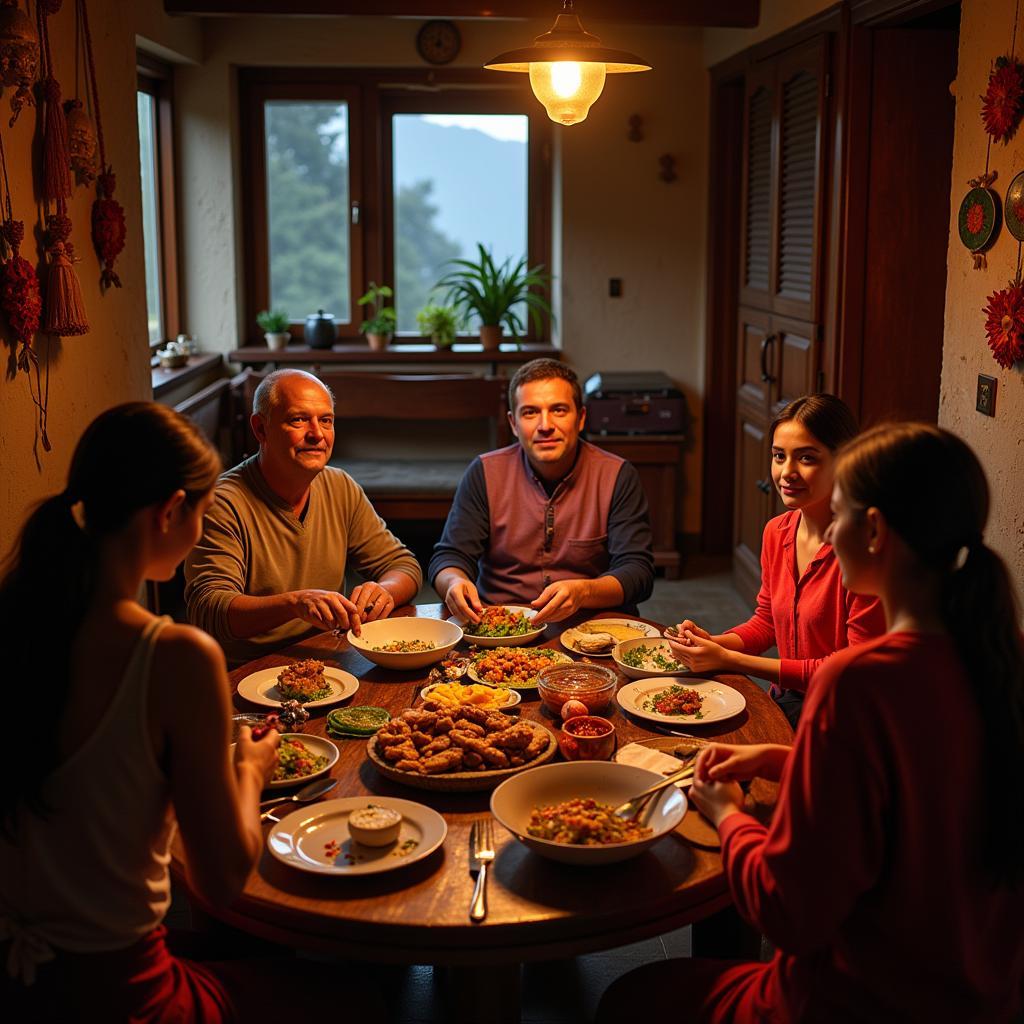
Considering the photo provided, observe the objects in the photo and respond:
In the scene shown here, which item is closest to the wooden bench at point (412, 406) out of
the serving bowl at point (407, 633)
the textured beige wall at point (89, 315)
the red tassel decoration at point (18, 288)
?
the textured beige wall at point (89, 315)

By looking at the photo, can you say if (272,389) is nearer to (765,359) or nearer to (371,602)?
(371,602)

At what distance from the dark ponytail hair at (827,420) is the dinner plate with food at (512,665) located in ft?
2.16

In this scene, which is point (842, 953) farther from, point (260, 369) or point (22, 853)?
point (260, 369)

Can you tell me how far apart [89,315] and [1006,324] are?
244 cm

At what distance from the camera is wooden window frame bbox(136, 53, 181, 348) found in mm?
5758

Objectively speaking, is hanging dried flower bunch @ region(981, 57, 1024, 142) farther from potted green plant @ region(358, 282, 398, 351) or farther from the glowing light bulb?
potted green plant @ region(358, 282, 398, 351)

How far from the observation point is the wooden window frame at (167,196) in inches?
227

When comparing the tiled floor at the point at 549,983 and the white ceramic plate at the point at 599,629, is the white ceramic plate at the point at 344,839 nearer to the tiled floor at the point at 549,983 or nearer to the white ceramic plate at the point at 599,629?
the tiled floor at the point at 549,983

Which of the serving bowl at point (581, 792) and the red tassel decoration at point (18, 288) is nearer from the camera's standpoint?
the serving bowl at point (581, 792)

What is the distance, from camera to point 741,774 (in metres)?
1.74

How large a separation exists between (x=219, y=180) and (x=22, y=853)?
4936 mm

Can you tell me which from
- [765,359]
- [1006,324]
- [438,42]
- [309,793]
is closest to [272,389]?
[309,793]

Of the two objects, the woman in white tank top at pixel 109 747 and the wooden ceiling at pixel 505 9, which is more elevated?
the wooden ceiling at pixel 505 9

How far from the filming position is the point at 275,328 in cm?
607
